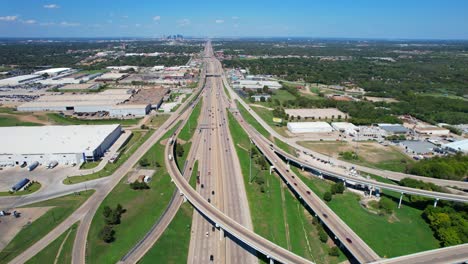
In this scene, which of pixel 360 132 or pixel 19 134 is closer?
pixel 19 134

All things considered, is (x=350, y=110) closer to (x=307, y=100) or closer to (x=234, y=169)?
(x=307, y=100)

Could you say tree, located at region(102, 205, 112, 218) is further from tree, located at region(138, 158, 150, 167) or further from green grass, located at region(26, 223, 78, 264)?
tree, located at region(138, 158, 150, 167)

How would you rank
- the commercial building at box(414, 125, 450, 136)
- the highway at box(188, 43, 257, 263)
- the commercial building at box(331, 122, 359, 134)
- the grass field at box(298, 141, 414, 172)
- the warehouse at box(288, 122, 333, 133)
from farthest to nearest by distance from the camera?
1. the commercial building at box(414, 125, 450, 136)
2. the warehouse at box(288, 122, 333, 133)
3. the commercial building at box(331, 122, 359, 134)
4. the grass field at box(298, 141, 414, 172)
5. the highway at box(188, 43, 257, 263)

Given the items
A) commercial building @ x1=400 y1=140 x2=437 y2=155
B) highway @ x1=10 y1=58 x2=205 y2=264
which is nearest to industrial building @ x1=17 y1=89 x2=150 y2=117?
highway @ x1=10 y1=58 x2=205 y2=264

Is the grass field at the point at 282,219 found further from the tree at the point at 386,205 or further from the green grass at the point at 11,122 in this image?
the green grass at the point at 11,122

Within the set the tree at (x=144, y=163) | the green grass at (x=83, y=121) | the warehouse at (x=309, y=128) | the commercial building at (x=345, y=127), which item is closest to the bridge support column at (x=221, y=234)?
the tree at (x=144, y=163)

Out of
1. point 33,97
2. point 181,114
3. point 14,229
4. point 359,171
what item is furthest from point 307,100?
point 33,97
